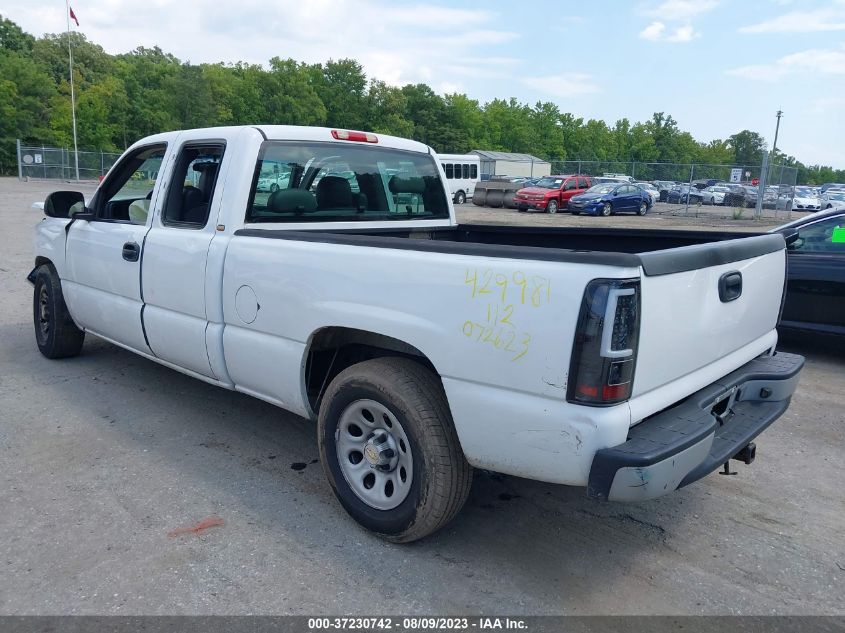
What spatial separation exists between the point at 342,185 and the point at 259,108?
71080 millimetres

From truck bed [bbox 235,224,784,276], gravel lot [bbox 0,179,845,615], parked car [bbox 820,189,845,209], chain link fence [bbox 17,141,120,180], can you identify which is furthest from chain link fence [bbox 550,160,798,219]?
chain link fence [bbox 17,141,120,180]

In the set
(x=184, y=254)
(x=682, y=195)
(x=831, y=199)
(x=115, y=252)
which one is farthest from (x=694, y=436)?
(x=831, y=199)

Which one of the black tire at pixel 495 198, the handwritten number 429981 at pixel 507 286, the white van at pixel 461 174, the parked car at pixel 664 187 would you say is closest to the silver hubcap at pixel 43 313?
the handwritten number 429981 at pixel 507 286

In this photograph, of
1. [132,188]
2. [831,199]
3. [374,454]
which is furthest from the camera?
[831,199]

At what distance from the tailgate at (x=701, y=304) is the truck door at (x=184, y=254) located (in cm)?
259

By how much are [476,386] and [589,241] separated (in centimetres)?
237

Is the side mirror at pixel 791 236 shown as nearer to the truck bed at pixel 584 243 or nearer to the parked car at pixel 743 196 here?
the truck bed at pixel 584 243

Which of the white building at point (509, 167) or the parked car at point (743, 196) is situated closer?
the parked car at point (743, 196)

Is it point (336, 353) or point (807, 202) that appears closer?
point (336, 353)

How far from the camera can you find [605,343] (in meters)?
2.40

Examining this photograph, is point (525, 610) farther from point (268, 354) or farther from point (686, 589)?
point (268, 354)

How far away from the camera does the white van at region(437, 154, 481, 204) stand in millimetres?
40969

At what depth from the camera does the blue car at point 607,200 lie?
100 ft

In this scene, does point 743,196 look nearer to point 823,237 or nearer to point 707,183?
point 707,183
